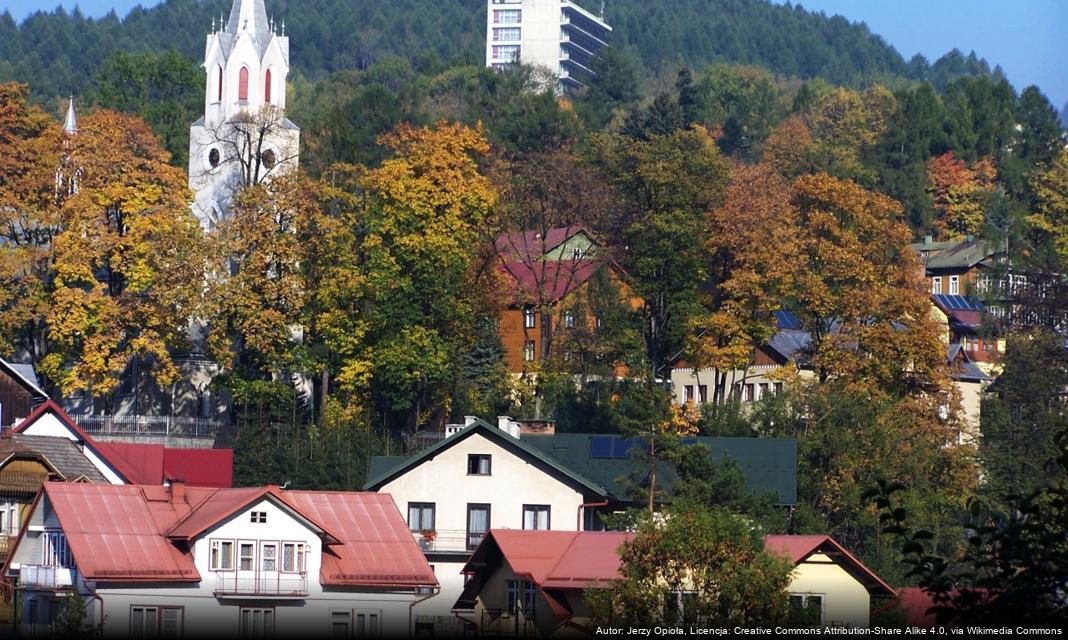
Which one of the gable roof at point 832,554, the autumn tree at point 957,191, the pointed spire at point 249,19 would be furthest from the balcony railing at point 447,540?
the autumn tree at point 957,191

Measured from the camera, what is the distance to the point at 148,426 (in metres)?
73.7

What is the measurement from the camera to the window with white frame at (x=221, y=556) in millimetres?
51000

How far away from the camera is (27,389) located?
221 ft

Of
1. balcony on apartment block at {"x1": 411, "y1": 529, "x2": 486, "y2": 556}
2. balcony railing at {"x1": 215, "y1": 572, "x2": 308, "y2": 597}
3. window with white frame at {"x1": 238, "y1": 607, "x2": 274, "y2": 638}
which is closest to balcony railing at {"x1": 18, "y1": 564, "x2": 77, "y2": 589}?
balcony railing at {"x1": 215, "y1": 572, "x2": 308, "y2": 597}

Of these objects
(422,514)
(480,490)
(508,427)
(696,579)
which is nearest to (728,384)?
(508,427)

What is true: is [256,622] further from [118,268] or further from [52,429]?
[118,268]

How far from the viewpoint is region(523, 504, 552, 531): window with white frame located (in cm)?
5816

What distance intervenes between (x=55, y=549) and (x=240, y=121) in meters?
34.7

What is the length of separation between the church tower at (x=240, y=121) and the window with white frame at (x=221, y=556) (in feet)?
96.4

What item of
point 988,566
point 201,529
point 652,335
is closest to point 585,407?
point 652,335

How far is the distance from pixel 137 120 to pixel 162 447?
22972 millimetres

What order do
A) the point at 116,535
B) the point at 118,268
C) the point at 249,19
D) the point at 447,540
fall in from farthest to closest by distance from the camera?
the point at 249,19 < the point at 118,268 < the point at 447,540 < the point at 116,535

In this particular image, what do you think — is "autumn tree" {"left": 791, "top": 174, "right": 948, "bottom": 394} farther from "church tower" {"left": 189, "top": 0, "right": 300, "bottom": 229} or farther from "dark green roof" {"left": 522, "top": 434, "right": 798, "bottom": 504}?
"church tower" {"left": 189, "top": 0, "right": 300, "bottom": 229}

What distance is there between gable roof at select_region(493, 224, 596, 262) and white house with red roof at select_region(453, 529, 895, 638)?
29.3 metres
